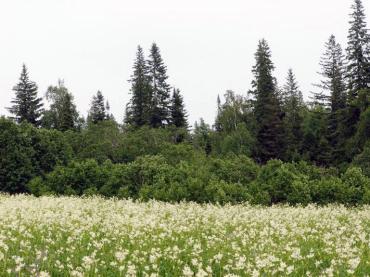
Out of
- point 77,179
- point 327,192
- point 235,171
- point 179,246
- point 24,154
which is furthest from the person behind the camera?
point 24,154

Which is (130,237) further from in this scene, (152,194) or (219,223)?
(152,194)

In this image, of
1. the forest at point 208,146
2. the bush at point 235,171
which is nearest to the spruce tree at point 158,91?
the forest at point 208,146

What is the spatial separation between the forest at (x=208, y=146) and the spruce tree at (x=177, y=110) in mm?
163

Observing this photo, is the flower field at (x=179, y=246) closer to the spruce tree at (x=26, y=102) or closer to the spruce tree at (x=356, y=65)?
the spruce tree at (x=356, y=65)

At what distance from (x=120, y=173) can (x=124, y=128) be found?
1535 inches

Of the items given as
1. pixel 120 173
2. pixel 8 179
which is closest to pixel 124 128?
pixel 8 179

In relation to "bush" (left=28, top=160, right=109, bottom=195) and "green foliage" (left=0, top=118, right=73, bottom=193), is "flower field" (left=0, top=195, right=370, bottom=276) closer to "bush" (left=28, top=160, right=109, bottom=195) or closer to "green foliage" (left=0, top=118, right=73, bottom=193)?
"bush" (left=28, top=160, right=109, bottom=195)

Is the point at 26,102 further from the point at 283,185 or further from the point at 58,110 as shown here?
the point at 283,185

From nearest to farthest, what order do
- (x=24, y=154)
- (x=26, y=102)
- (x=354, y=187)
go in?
1. (x=354, y=187)
2. (x=24, y=154)
3. (x=26, y=102)

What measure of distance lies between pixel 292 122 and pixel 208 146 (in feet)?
52.7

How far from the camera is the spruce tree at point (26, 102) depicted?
75062mm

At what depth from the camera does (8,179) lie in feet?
109

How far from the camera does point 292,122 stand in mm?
68938

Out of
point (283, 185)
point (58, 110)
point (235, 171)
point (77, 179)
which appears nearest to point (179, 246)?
point (283, 185)
